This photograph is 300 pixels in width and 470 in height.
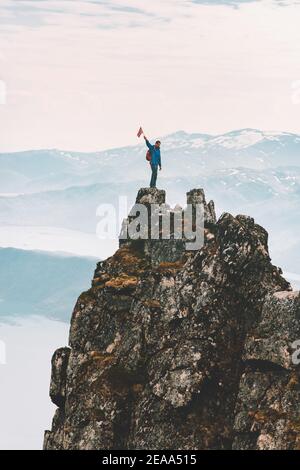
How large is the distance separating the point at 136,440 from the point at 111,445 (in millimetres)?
1598

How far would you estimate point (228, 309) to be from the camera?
50.4m

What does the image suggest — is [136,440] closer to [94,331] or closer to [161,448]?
[161,448]

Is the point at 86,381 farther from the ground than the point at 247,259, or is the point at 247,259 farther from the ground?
the point at 247,259

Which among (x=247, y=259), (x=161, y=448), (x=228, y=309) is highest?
(x=247, y=259)

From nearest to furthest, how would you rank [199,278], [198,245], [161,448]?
[161,448]
[199,278]
[198,245]

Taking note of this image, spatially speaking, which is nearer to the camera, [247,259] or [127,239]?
[247,259]

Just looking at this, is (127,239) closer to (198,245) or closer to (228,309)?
(198,245)

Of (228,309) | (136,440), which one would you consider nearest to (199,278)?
(228,309)

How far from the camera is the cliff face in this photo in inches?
1868

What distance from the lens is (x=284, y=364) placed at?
4759 centimetres

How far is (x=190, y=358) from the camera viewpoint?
48.8m

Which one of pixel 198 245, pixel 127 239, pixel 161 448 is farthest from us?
pixel 127 239

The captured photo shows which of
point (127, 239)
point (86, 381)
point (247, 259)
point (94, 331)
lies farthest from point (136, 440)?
point (127, 239)

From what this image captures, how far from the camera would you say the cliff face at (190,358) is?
156 feet
